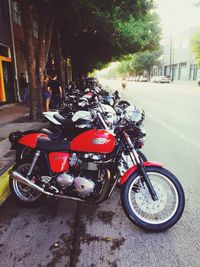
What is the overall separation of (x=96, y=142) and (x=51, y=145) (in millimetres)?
640

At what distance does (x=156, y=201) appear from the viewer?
11.4 ft

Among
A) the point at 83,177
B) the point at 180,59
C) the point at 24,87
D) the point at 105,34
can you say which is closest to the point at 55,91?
the point at 24,87

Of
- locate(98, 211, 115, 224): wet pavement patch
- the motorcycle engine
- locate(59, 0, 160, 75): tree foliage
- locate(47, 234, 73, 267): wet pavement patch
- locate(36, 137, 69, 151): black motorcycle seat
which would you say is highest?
locate(59, 0, 160, 75): tree foliage

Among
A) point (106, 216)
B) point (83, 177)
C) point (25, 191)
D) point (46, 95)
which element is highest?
point (46, 95)

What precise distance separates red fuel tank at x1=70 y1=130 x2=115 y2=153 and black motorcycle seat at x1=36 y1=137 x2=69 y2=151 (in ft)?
0.67

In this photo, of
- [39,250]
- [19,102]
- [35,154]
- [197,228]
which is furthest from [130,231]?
[19,102]

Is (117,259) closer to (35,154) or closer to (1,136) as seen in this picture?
(35,154)

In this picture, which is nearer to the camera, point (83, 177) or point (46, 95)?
point (83, 177)

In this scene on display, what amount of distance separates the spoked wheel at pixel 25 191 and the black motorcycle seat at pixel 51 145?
0.38 metres

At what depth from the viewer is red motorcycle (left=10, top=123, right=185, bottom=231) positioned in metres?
3.34

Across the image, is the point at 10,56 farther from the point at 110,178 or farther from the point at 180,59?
the point at 180,59

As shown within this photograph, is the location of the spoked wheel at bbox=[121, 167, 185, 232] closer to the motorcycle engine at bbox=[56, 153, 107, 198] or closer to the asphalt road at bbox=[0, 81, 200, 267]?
the asphalt road at bbox=[0, 81, 200, 267]

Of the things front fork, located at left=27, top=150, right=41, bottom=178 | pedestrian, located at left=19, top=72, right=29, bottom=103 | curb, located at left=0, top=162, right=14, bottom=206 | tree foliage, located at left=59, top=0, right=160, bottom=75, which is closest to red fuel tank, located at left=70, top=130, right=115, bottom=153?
front fork, located at left=27, top=150, right=41, bottom=178

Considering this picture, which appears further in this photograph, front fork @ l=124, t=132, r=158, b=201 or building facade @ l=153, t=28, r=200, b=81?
building facade @ l=153, t=28, r=200, b=81
